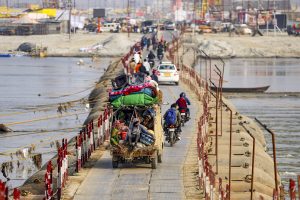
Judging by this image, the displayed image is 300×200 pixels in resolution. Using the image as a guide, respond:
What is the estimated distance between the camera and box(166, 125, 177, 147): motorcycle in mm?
33594

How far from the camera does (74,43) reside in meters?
143

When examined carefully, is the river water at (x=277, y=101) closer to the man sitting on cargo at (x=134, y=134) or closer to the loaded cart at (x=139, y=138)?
the loaded cart at (x=139, y=138)

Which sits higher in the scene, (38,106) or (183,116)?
(183,116)

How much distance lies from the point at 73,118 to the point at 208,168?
102 ft

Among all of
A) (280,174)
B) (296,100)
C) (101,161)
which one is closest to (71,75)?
(296,100)

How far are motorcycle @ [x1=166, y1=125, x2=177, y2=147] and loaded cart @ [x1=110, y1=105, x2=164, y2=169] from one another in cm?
423

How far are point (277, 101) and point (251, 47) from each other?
75.0m

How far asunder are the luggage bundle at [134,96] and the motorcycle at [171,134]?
152 inches

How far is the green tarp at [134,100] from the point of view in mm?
29156

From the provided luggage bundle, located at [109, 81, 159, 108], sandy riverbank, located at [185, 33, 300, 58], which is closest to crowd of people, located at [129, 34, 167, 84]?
luggage bundle, located at [109, 81, 159, 108]

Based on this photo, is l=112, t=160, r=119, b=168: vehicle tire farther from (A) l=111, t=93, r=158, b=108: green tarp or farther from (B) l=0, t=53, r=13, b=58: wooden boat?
(B) l=0, t=53, r=13, b=58: wooden boat

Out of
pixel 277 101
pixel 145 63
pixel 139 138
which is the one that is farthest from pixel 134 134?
pixel 277 101

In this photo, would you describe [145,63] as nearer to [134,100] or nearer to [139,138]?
[134,100]

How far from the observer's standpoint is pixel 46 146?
42594mm
